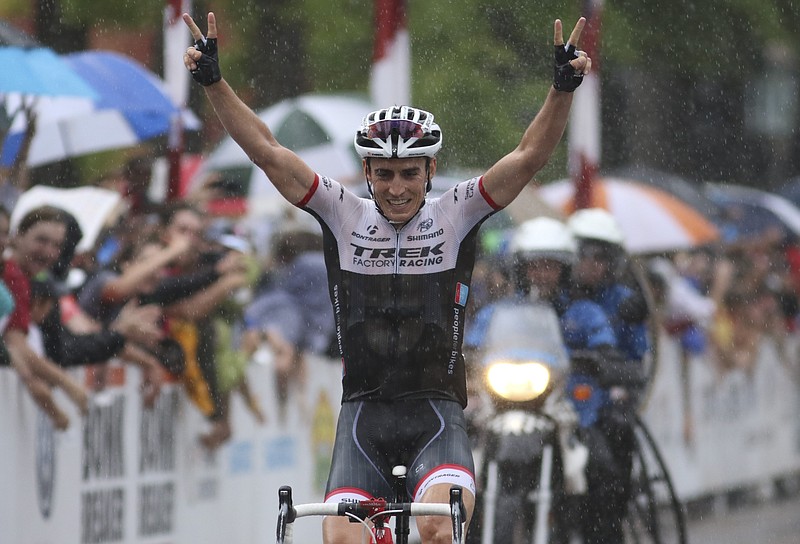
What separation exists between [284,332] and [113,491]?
2057mm

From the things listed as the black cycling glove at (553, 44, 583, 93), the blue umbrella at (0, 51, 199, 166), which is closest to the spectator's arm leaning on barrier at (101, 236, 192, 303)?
the blue umbrella at (0, 51, 199, 166)

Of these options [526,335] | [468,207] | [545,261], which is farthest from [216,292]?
[468,207]

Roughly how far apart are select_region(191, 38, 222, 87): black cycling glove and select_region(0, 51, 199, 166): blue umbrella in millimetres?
3450

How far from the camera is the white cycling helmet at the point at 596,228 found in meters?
10.0

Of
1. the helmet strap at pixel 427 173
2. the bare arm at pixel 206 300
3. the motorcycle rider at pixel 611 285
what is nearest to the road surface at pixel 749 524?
the motorcycle rider at pixel 611 285

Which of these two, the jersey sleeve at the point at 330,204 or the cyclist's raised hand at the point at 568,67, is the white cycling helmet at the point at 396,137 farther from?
the cyclist's raised hand at the point at 568,67

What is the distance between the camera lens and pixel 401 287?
6332 mm

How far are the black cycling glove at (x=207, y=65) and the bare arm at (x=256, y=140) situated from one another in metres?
0.02

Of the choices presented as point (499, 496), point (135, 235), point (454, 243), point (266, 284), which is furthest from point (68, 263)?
point (454, 243)

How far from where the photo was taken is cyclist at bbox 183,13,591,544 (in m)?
6.22

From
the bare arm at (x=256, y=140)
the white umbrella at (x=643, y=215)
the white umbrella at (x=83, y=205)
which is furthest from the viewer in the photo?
the white umbrella at (x=643, y=215)

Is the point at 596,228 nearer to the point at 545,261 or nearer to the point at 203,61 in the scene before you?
the point at 545,261

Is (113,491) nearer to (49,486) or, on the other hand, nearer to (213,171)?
(49,486)

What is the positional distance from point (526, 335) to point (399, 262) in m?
2.73
